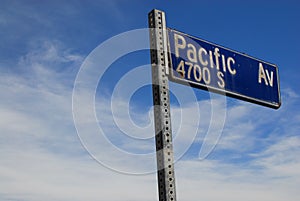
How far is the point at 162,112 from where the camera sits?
140 inches

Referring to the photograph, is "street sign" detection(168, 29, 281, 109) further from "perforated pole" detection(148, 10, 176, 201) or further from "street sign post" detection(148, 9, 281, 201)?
"perforated pole" detection(148, 10, 176, 201)

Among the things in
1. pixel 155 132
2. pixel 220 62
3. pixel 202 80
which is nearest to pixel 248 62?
pixel 220 62

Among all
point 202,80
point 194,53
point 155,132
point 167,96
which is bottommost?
point 155,132

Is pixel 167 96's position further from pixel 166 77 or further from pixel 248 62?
pixel 248 62

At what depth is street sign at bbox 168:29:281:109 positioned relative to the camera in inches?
160

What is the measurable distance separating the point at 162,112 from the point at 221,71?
54.9 inches

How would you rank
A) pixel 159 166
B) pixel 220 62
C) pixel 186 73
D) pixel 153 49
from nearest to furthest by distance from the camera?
pixel 159 166 → pixel 153 49 → pixel 186 73 → pixel 220 62

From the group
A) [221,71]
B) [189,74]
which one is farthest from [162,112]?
[221,71]

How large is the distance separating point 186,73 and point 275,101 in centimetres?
196

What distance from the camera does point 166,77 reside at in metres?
3.77

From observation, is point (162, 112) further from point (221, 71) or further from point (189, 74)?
point (221, 71)

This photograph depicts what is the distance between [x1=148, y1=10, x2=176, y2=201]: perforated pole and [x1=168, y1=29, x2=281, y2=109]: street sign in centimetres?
15

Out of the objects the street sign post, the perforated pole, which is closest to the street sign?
the street sign post

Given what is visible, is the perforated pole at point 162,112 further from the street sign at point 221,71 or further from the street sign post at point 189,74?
the street sign at point 221,71
